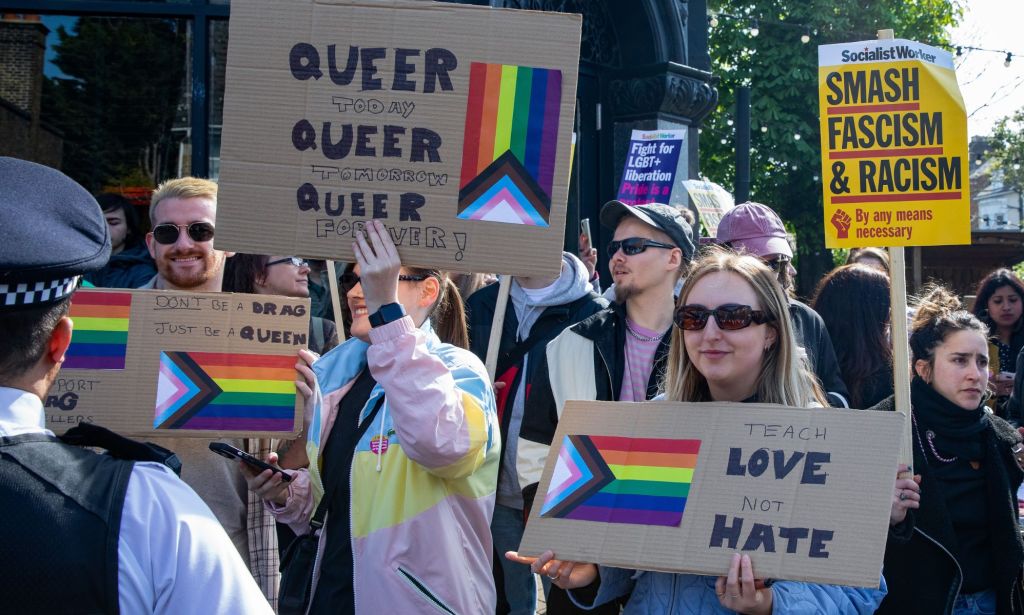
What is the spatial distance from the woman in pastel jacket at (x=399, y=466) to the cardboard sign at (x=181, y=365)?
0.69 feet

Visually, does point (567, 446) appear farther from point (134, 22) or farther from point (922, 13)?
point (922, 13)

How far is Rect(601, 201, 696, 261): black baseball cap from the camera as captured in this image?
4.30 m

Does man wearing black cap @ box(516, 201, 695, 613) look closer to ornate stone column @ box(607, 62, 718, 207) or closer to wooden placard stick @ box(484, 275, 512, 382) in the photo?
wooden placard stick @ box(484, 275, 512, 382)

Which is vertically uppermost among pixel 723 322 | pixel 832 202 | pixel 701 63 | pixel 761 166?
pixel 761 166

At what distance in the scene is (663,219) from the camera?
4312mm

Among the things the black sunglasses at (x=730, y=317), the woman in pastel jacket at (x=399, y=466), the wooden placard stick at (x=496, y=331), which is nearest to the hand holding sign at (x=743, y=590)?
the black sunglasses at (x=730, y=317)

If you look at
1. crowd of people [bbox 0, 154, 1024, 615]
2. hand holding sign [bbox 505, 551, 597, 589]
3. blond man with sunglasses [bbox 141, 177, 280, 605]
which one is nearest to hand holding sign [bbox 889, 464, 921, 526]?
crowd of people [bbox 0, 154, 1024, 615]

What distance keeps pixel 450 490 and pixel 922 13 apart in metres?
23.7

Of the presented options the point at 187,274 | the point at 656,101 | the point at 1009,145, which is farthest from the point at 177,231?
the point at 1009,145

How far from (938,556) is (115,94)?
6.10 metres

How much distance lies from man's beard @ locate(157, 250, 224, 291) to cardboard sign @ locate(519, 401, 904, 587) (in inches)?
64.3

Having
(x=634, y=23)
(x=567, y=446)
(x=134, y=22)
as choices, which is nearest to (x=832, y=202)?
(x=567, y=446)

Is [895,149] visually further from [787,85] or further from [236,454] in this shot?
[787,85]

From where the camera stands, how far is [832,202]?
3.90 m
